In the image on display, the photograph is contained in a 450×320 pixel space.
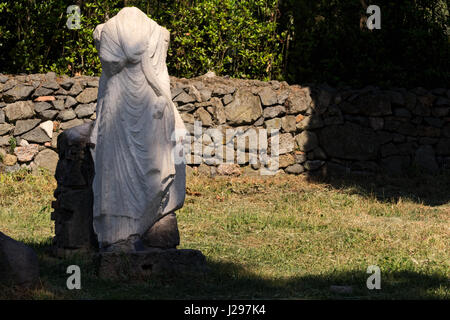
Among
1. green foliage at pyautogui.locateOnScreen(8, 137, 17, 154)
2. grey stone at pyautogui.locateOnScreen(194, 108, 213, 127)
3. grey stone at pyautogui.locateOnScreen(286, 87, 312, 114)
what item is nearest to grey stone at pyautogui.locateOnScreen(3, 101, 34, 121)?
green foliage at pyautogui.locateOnScreen(8, 137, 17, 154)

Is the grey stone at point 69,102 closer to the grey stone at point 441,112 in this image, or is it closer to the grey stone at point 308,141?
the grey stone at point 308,141

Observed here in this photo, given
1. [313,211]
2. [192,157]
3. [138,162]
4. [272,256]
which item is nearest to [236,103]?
[192,157]

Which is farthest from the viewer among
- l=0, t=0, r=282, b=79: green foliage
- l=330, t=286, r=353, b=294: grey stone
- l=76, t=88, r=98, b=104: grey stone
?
l=0, t=0, r=282, b=79: green foliage

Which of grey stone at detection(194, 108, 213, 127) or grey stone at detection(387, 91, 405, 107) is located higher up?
grey stone at detection(387, 91, 405, 107)

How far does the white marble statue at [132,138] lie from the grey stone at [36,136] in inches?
201

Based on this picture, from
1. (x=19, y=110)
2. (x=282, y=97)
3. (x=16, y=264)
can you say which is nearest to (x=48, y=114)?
(x=19, y=110)

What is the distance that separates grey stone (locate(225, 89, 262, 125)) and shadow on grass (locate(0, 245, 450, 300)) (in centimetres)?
533

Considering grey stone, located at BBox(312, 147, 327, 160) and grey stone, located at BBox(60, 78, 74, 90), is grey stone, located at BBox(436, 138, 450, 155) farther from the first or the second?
grey stone, located at BBox(60, 78, 74, 90)

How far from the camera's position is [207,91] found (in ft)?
37.0

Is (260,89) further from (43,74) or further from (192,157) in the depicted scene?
(43,74)

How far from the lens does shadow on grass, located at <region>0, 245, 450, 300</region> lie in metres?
5.16

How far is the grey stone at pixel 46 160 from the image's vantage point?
424 inches

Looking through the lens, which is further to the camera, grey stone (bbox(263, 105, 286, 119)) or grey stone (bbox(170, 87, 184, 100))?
grey stone (bbox(263, 105, 286, 119))

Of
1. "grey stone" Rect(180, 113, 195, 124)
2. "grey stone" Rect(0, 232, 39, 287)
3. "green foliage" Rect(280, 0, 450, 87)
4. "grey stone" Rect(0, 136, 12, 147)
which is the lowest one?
Answer: "grey stone" Rect(0, 232, 39, 287)
